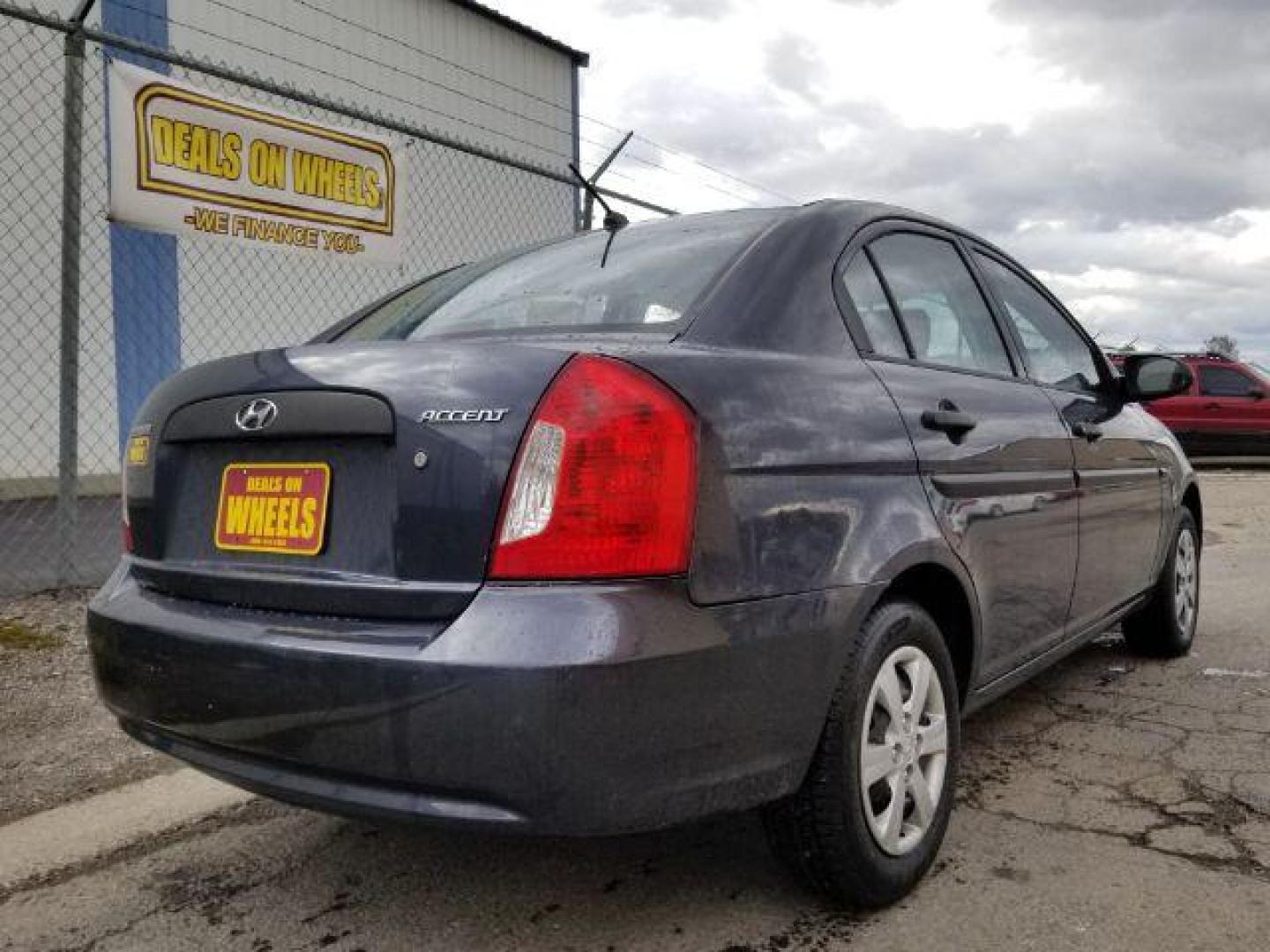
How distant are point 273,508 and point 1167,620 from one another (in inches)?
143

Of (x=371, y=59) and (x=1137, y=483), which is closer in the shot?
(x=1137, y=483)

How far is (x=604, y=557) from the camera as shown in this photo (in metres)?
1.75

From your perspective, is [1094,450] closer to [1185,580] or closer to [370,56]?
[1185,580]

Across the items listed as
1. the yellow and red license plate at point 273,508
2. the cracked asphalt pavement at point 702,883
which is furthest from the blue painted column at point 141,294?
the yellow and red license plate at point 273,508

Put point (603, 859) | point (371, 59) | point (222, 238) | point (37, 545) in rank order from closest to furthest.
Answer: point (603, 859), point (222, 238), point (37, 545), point (371, 59)

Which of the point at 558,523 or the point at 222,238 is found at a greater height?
the point at 222,238

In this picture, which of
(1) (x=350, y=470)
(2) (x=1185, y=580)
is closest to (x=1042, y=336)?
(2) (x=1185, y=580)

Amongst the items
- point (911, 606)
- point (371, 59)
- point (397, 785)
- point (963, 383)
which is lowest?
point (397, 785)

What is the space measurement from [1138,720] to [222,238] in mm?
4397

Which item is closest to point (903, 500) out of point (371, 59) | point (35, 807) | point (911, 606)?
point (911, 606)

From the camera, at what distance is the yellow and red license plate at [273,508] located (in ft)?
6.47

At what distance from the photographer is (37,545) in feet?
19.7

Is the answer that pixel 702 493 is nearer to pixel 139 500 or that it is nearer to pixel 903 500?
pixel 903 500

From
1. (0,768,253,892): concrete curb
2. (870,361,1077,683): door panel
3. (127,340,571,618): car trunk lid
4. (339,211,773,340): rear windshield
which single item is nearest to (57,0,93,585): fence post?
(0,768,253,892): concrete curb
